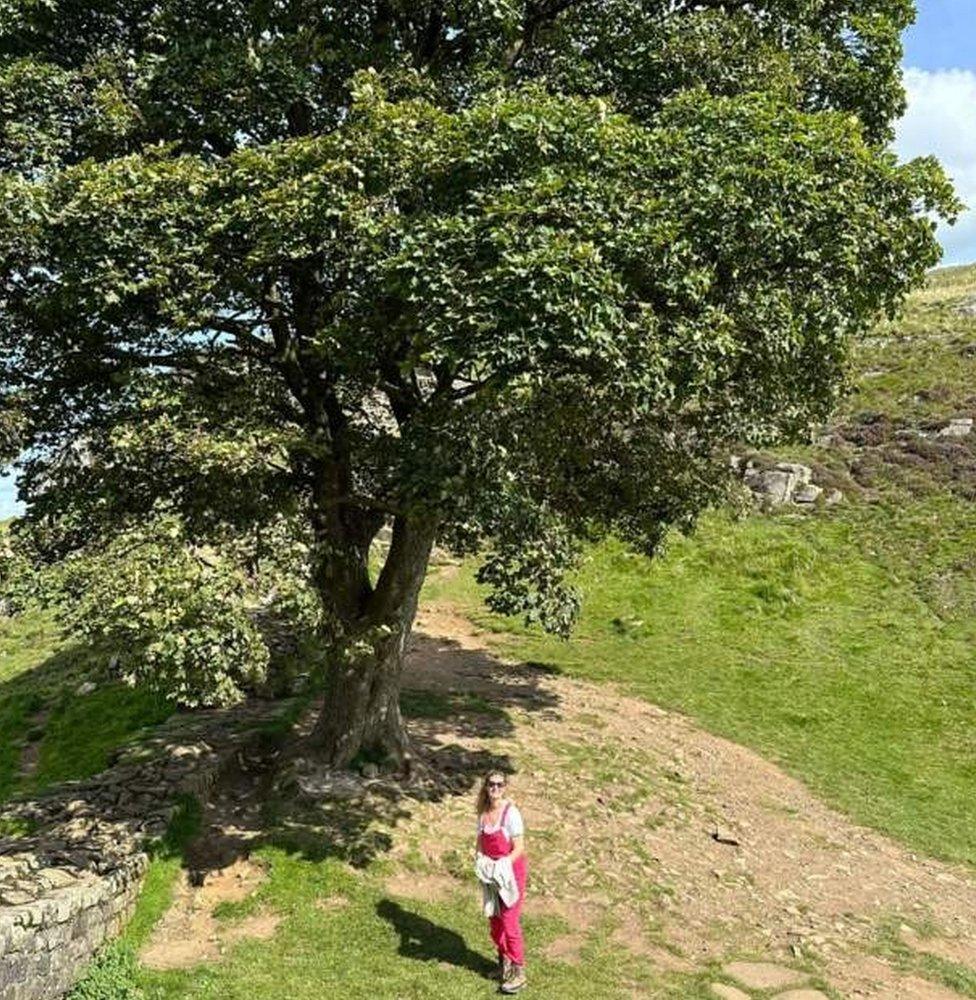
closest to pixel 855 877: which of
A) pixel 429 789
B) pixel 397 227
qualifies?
pixel 429 789

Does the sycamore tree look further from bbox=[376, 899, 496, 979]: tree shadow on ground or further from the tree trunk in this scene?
bbox=[376, 899, 496, 979]: tree shadow on ground

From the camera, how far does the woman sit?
11227 millimetres

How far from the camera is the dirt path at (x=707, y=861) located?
12727 mm

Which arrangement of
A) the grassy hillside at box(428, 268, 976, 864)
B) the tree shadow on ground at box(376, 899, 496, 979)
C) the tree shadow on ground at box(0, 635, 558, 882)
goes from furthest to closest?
the grassy hillside at box(428, 268, 976, 864)
the tree shadow on ground at box(0, 635, 558, 882)
the tree shadow on ground at box(376, 899, 496, 979)

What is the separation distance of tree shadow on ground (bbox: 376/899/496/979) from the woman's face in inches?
89.5

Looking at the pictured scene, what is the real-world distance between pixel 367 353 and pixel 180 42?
19.0 feet

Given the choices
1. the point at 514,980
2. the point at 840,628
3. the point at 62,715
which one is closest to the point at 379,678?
the point at 514,980

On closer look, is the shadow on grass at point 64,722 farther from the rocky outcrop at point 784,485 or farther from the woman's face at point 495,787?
the rocky outcrop at point 784,485

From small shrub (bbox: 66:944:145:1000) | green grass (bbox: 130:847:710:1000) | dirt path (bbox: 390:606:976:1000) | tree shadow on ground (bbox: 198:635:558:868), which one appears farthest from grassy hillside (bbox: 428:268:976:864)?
small shrub (bbox: 66:944:145:1000)

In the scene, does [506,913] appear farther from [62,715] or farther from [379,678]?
[62,715]

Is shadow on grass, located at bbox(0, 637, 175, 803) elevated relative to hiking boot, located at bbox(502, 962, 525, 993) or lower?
lower

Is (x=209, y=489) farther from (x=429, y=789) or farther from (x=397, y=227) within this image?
(x=429, y=789)

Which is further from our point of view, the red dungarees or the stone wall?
the red dungarees

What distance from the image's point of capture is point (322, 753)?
16.9 m
